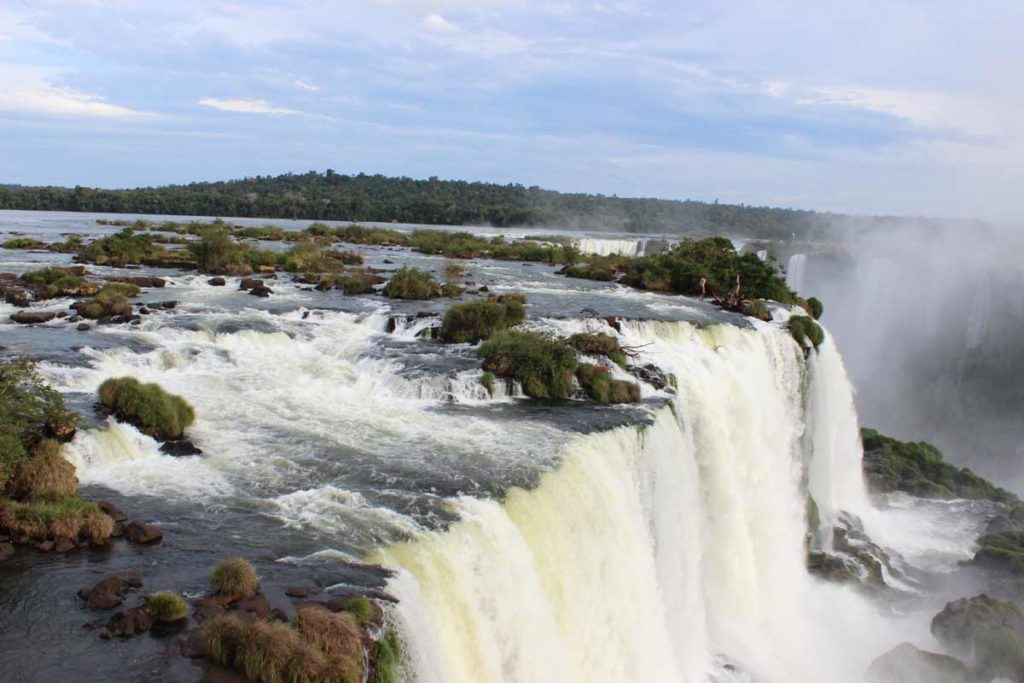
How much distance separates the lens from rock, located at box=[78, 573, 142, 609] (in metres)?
8.11

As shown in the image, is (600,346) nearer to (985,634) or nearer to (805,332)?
(805,332)

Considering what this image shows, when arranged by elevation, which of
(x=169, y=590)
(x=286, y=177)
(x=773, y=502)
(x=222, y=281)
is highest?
(x=286, y=177)

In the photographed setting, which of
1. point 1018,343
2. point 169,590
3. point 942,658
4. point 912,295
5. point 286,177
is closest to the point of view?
point 169,590

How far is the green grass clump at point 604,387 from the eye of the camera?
17219 millimetres

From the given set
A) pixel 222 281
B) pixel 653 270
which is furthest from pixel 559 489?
pixel 653 270

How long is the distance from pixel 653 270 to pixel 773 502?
50.9 ft

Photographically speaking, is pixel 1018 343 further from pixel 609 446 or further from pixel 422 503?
pixel 422 503

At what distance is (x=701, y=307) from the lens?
28391 millimetres

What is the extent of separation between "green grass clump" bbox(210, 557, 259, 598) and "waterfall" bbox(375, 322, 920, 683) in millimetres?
1448

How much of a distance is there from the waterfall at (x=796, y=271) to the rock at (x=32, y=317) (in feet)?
174

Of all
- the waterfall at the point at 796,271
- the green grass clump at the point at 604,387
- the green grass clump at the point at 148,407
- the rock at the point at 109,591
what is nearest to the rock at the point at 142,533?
the rock at the point at 109,591

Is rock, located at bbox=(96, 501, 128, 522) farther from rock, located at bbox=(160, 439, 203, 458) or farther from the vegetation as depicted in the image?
the vegetation

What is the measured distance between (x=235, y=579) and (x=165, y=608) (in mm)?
701

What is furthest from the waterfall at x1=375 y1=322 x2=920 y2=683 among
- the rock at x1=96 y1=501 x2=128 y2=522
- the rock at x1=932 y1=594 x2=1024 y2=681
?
the rock at x1=96 y1=501 x2=128 y2=522
